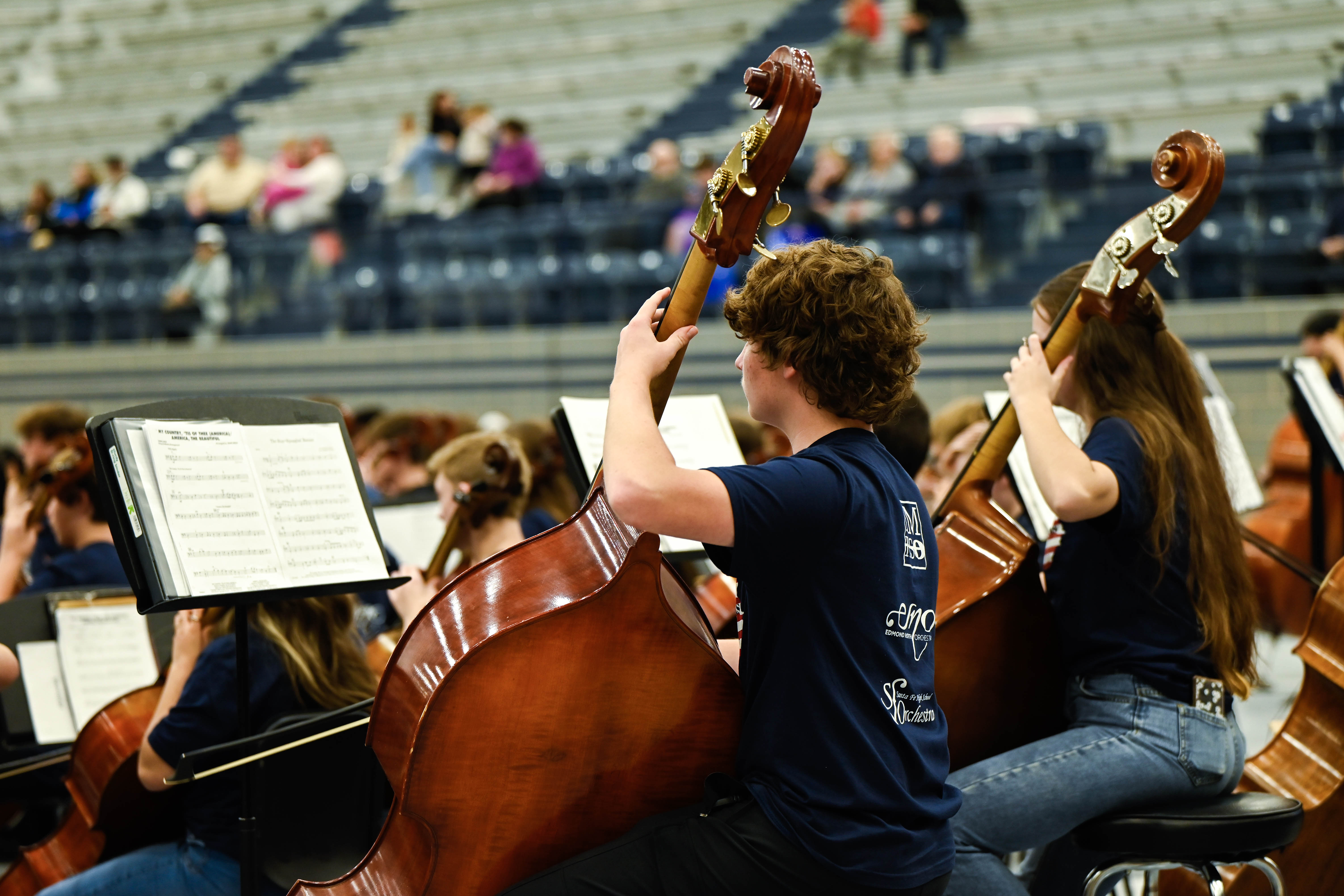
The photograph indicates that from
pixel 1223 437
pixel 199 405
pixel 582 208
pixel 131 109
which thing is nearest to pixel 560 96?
pixel 582 208

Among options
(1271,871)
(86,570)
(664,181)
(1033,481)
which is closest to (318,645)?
(86,570)

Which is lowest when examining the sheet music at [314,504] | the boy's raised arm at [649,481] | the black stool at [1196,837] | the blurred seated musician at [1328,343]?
the blurred seated musician at [1328,343]

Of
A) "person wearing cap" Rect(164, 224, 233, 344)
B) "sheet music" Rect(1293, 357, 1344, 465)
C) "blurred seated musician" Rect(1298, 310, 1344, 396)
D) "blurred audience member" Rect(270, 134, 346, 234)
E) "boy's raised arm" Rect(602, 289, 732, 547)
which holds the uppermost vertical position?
"boy's raised arm" Rect(602, 289, 732, 547)

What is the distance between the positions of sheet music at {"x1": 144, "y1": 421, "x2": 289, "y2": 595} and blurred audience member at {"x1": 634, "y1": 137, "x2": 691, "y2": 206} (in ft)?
22.0

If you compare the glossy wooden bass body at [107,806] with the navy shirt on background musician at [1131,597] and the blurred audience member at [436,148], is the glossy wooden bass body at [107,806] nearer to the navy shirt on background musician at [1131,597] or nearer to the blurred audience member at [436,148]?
the navy shirt on background musician at [1131,597]

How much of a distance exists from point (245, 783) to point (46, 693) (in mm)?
1290

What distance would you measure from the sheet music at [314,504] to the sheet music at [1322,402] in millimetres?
2580

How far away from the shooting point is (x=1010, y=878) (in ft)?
6.89

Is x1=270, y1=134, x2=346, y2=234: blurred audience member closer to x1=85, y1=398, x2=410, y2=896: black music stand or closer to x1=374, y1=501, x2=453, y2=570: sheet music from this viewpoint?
x1=374, y1=501, x2=453, y2=570: sheet music

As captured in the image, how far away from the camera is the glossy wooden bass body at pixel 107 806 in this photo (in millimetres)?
2695

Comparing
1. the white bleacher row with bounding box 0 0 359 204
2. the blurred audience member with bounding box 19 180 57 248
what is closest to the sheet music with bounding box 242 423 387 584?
the blurred audience member with bounding box 19 180 57 248

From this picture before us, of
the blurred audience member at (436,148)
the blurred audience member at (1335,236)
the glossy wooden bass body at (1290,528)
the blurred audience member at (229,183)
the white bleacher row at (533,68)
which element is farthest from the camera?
the white bleacher row at (533,68)

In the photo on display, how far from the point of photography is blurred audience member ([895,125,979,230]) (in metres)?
7.87

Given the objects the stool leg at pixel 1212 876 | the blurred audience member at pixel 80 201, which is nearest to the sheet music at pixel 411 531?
the stool leg at pixel 1212 876
